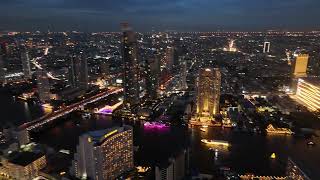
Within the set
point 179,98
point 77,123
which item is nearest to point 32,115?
point 77,123

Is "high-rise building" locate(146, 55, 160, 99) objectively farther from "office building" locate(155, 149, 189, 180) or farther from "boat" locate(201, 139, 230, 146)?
"office building" locate(155, 149, 189, 180)

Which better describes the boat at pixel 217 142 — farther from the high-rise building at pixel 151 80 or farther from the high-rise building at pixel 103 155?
the high-rise building at pixel 151 80

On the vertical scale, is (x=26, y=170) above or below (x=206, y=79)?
below

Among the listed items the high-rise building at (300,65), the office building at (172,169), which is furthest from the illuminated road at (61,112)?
the high-rise building at (300,65)

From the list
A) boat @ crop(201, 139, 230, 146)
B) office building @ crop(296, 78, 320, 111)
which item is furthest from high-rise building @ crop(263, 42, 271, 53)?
boat @ crop(201, 139, 230, 146)

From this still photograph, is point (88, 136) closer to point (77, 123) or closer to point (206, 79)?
point (77, 123)

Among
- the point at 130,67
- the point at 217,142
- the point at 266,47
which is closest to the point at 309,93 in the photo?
the point at 217,142
